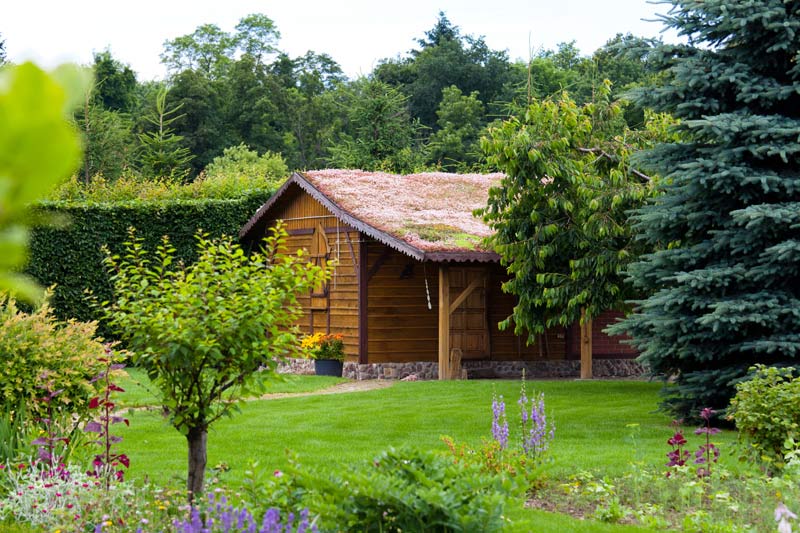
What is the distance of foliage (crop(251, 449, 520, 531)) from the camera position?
4.69 metres

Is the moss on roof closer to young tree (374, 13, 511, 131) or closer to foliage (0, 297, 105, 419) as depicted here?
foliage (0, 297, 105, 419)

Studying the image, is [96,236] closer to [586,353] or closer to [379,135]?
[586,353]

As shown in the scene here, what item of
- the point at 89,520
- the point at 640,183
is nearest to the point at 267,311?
the point at 89,520

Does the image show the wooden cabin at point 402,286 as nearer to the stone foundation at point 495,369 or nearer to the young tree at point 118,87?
the stone foundation at point 495,369

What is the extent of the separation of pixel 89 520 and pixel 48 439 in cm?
113

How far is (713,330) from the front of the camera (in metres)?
12.0

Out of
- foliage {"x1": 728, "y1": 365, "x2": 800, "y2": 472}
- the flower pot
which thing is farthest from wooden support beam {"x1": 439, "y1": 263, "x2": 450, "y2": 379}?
foliage {"x1": 728, "y1": 365, "x2": 800, "y2": 472}

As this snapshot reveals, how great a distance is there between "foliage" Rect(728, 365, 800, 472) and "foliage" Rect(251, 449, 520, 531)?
474cm

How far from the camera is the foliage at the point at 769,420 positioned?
9.02 m

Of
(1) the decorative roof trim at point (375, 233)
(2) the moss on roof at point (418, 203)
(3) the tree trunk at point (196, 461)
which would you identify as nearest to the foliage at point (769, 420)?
(3) the tree trunk at point (196, 461)

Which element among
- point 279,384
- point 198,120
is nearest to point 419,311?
point 279,384

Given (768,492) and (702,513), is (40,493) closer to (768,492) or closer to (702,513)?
(702,513)

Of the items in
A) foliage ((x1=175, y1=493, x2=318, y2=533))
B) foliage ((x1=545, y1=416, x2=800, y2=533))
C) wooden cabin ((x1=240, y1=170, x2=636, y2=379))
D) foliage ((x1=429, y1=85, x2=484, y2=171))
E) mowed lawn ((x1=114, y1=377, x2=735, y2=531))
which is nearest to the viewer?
foliage ((x1=175, y1=493, x2=318, y2=533))

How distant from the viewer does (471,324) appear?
22453 millimetres
